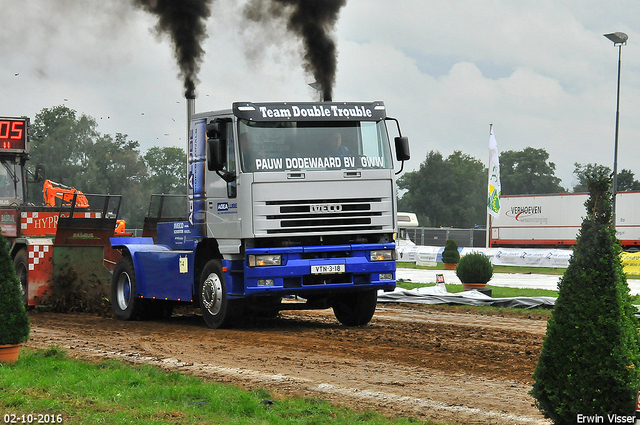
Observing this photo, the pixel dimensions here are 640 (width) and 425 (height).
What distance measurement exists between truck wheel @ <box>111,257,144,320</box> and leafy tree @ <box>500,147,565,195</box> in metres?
110

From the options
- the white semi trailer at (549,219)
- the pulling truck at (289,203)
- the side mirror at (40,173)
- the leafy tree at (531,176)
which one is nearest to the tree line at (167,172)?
the leafy tree at (531,176)


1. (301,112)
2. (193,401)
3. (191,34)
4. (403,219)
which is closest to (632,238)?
(403,219)

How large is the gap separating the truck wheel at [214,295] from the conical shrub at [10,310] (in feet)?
12.9

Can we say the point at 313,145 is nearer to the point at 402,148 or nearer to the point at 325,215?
the point at 325,215

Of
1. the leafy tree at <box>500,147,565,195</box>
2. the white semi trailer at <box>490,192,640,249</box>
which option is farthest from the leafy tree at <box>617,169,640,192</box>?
the white semi trailer at <box>490,192,640,249</box>

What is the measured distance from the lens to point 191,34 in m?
18.0

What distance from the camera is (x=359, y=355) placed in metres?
9.72

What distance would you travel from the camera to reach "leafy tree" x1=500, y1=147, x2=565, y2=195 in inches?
4806

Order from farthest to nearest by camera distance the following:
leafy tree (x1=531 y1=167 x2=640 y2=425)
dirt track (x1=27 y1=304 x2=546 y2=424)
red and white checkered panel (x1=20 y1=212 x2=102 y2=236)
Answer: red and white checkered panel (x1=20 y1=212 x2=102 y2=236), dirt track (x1=27 y1=304 x2=546 y2=424), leafy tree (x1=531 y1=167 x2=640 y2=425)

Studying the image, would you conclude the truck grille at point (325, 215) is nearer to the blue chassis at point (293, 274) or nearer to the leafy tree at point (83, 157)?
the blue chassis at point (293, 274)

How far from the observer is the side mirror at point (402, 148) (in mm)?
12445

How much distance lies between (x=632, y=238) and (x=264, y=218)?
130ft

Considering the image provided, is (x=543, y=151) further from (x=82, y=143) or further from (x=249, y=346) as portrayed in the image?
(x=249, y=346)

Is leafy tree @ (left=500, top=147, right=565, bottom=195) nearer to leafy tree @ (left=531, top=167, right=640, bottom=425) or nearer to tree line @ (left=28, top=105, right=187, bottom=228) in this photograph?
→ tree line @ (left=28, top=105, right=187, bottom=228)
